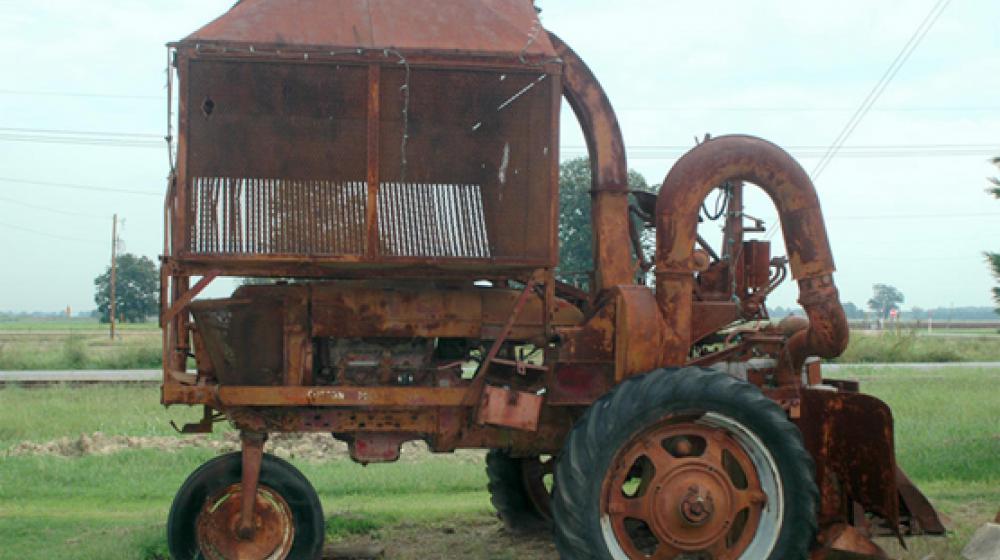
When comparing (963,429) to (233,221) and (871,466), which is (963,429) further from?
(233,221)

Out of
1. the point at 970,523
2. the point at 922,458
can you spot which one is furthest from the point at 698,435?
the point at 922,458

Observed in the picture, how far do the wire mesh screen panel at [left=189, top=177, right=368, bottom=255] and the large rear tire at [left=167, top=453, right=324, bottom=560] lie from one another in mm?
1375

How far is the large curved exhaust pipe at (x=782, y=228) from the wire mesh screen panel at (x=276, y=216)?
6.36 ft

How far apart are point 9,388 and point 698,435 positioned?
60.0 ft

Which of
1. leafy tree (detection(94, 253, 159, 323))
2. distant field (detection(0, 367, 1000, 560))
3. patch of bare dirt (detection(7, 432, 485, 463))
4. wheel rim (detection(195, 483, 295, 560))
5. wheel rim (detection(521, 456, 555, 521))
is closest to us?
wheel rim (detection(195, 483, 295, 560))

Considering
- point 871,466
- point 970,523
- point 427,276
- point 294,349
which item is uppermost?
point 427,276

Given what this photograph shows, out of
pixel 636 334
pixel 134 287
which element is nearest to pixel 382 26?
pixel 636 334

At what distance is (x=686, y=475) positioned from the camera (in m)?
6.56

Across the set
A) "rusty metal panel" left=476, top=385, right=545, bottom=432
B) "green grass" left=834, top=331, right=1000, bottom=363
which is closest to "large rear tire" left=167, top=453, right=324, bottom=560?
"rusty metal panel" left=476, top=385, right=545, bottom=432

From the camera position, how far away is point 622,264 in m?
7.50

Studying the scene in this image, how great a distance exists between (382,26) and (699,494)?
3.34 metres

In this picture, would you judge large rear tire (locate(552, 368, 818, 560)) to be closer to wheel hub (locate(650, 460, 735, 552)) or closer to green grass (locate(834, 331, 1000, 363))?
wheel hub (locate(650, 460, 735, 552))

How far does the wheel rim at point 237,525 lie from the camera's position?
6.85m

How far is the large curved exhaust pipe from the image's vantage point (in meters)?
7.16
